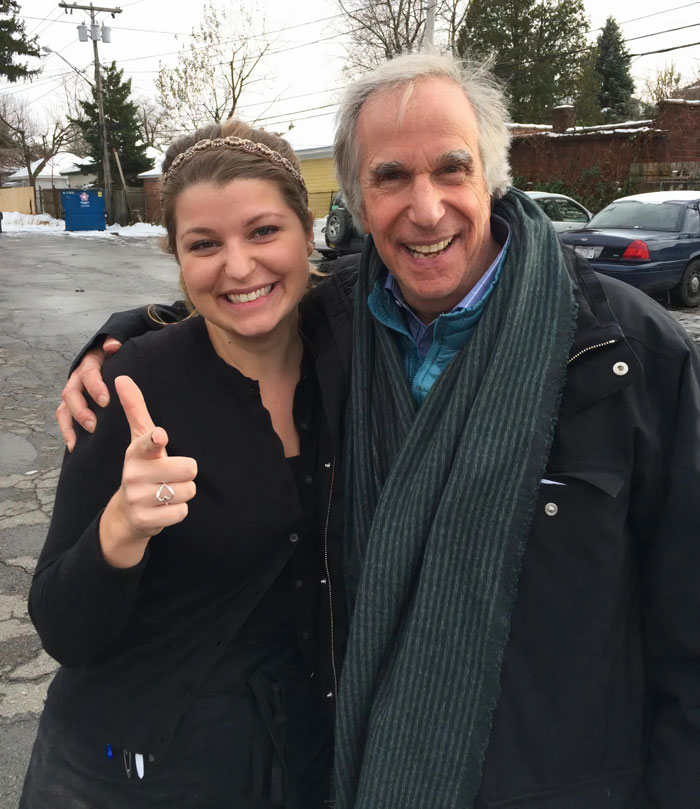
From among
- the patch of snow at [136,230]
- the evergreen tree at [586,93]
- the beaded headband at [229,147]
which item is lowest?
the beaded headband at [229,147]

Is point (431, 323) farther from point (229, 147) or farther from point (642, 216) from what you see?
point (642, 216)

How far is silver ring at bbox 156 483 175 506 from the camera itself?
3.99 ft

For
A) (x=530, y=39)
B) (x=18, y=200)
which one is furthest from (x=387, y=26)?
(x=18, y=200)

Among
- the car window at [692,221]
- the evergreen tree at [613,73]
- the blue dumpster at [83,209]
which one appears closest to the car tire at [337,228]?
the car window at [692,221]

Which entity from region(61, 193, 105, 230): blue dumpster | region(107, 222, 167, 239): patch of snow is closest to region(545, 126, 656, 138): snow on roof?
region(107, 222, 167, 239): patch of snow

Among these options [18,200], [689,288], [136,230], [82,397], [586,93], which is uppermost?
[586,93]

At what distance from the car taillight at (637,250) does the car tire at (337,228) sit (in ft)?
14.1

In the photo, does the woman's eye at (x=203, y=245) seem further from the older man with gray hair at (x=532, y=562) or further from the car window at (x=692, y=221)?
the car window at (x=692, y=221)

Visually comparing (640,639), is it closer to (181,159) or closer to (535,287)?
(535,287)

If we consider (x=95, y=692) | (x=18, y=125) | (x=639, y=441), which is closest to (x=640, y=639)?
(x=639, y=441)

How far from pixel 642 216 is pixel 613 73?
29728 millimetres

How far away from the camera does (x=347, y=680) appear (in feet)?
4.98

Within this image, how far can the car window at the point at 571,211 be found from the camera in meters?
13.7

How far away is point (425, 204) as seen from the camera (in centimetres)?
160
